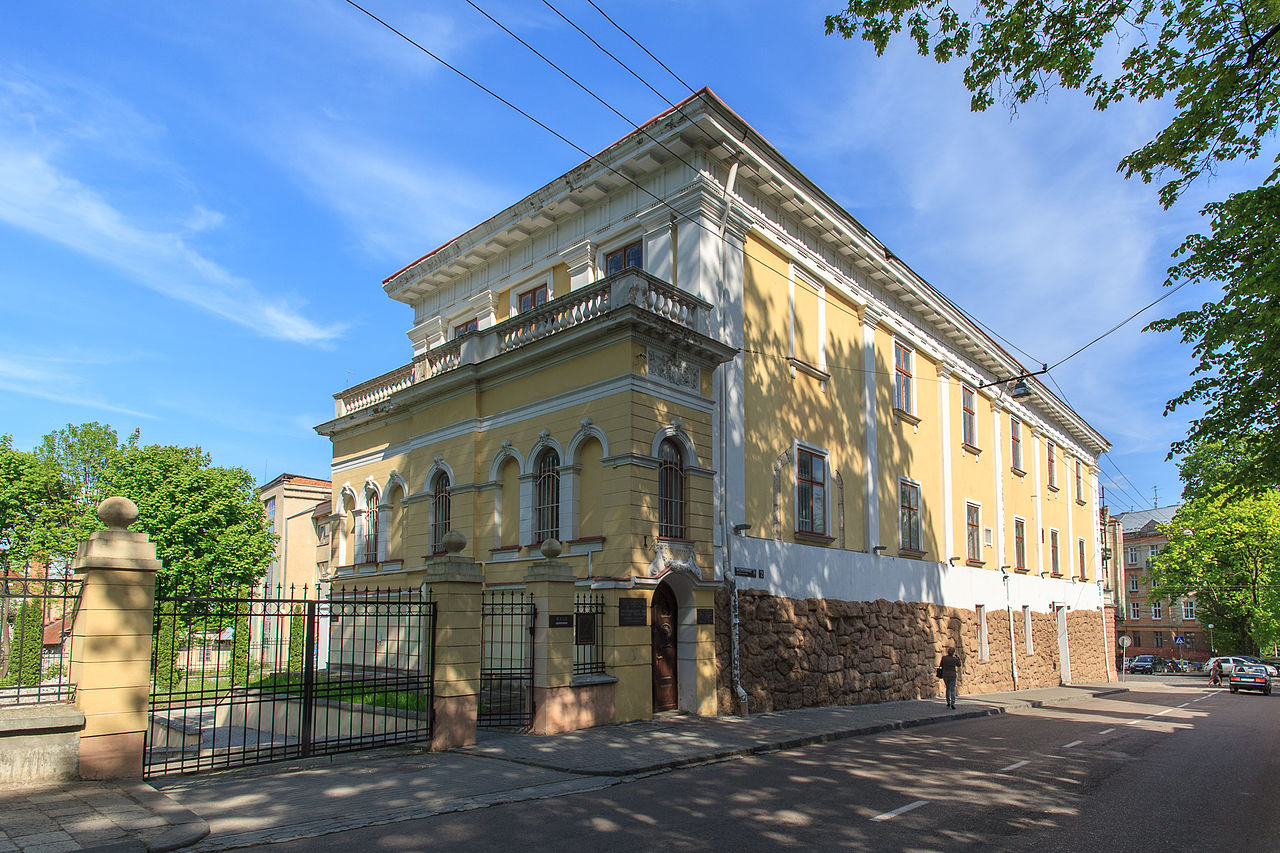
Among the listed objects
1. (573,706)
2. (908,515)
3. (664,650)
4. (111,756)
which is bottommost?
(573,706)

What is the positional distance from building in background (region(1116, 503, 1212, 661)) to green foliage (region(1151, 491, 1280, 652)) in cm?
2082

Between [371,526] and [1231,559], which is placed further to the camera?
[1231,559]

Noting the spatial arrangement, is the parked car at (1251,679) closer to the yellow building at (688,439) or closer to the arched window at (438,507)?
the yellow building at (688,439)

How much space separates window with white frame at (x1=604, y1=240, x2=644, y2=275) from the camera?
19391 mm

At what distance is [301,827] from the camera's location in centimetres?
775

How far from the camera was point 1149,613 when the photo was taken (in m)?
83.7

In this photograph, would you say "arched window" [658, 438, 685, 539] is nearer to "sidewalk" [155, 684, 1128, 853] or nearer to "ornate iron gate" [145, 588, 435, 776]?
"sidewalk" [155, 684, 1128, 853]

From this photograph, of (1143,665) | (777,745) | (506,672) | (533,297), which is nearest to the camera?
(777,745)

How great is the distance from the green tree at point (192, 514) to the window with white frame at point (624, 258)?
2704 centimetres

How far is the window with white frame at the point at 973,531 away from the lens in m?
28.3

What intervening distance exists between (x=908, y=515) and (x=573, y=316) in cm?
1288

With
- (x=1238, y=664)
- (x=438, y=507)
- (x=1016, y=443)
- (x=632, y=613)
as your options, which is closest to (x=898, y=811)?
(x=632, y=613)

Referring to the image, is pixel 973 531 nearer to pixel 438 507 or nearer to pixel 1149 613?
pixel 438 507

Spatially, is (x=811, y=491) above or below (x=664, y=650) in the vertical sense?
above
